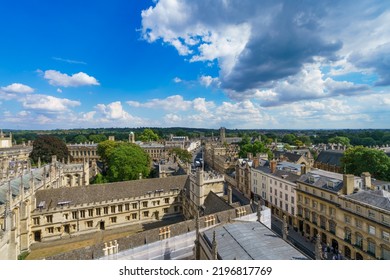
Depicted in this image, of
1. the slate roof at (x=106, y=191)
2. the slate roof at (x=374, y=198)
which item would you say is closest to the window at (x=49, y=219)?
the slate roof at (x=106, y=191)

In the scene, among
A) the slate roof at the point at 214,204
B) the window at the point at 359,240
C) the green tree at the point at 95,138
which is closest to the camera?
the window at the point at 359,240

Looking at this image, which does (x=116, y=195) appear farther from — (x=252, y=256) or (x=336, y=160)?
(x=336, y=160)

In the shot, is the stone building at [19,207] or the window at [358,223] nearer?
the stone building at [19,207]

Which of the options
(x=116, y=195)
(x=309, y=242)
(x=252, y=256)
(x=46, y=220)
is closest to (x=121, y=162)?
(x=116, y=195)

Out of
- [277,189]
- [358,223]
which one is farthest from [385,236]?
[277,189]

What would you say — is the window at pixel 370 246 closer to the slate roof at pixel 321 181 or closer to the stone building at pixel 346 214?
the stone building at pixel 346 214

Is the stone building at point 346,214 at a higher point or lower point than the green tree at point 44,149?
lower

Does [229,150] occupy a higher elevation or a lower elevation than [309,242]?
higher

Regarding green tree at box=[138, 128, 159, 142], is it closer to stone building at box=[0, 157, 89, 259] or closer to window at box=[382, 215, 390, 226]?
stone building at box=[0, 157, 89, 259]
